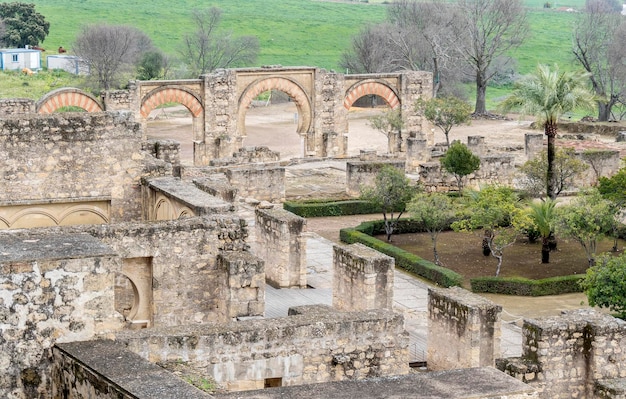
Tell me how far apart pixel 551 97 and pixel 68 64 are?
42.2m

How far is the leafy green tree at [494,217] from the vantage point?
1022 inches

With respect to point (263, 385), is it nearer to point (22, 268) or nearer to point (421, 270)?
point (22, 268)

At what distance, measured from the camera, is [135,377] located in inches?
368

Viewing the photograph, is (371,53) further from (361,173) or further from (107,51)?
(361,173)

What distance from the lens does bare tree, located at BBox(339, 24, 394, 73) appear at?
64688mm

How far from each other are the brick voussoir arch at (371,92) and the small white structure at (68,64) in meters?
23.2

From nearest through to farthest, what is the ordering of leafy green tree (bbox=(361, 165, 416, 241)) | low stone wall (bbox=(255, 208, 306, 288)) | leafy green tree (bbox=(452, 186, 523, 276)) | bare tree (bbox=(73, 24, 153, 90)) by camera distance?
1. low stone wall (bbox=(255, 208, 306, 288))
2. leafy green tree (bbox=(452, 186, 523, 276))
3. leafy green tree (bbox=(361, 165, 416, 241))
4. bare tree (bbox=(73, 24, 153, 90))

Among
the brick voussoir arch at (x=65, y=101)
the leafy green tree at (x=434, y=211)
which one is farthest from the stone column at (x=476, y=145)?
the leafy green tree at (x=434, y=211)

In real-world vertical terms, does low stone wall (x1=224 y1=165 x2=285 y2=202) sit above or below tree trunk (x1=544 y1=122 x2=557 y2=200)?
below

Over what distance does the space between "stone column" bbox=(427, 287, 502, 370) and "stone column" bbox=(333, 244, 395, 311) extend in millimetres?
2435

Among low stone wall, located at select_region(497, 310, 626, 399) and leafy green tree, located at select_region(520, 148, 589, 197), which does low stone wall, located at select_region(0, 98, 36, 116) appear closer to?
leafy green tree, located at select_region(520, 148, 589, 197)

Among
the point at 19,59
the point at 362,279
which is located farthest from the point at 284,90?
→ the point at 19,59

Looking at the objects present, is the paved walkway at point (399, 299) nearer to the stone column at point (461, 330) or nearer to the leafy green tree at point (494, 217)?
the stone column at point (461, 330)

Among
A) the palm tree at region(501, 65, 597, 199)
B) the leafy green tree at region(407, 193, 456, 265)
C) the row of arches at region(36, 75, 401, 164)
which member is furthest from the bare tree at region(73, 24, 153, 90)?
the leafy green tree at region(407, 193, 456, 265)
